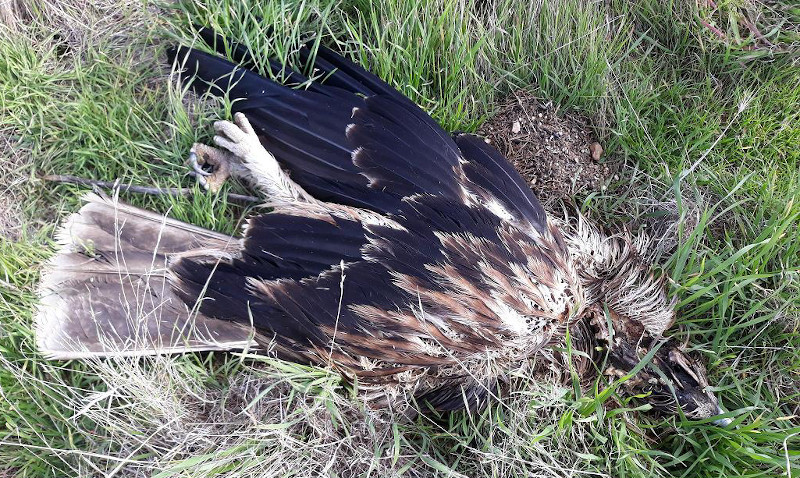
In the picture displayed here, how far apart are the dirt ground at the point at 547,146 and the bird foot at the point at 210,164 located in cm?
116

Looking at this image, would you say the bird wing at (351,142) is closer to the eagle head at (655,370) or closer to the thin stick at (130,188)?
the thin stick at (130,188)

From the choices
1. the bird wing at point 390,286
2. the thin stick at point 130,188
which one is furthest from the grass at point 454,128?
the bird wing at point 390,286

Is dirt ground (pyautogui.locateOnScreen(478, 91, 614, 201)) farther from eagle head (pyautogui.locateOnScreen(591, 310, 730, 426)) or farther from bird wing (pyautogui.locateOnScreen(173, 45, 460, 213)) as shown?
eagle head (pyautogui.locateOnScreen(591, 310, 730, 426))

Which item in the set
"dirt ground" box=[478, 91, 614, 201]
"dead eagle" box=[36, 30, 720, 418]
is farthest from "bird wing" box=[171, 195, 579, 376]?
"dirt ground" box=[478, 91, 614, 201]

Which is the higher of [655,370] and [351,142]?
[351,142]

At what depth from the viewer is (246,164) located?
229 centimetres

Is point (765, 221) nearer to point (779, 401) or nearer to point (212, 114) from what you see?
point (779, 401)

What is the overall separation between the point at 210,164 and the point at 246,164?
0.96 feet

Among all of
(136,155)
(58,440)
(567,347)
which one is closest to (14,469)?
(58,440)

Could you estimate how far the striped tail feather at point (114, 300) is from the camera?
7.17 ft

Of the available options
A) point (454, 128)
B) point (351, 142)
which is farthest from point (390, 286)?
point (454, 128)

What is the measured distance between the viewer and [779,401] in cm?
242

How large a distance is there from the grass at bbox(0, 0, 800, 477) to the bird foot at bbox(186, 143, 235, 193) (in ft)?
0.28

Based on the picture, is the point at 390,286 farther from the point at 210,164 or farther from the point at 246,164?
the point at 210,164
